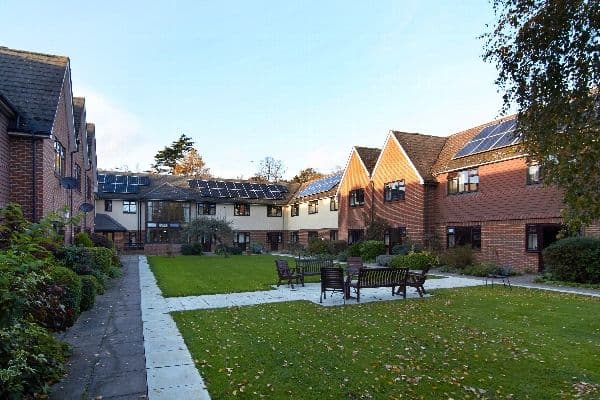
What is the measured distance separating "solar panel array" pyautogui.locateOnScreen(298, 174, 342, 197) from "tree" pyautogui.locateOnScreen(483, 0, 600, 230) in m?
31.9

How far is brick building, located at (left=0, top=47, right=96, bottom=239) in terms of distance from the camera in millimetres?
12867

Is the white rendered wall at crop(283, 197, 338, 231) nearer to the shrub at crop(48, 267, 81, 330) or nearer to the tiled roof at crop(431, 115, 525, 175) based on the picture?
the tiled roof at crop(431, 115, 525, 175)

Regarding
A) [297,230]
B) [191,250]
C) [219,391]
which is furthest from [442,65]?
[297,230]

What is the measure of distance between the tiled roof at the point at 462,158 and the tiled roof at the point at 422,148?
372 mm

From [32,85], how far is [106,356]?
12319 mm

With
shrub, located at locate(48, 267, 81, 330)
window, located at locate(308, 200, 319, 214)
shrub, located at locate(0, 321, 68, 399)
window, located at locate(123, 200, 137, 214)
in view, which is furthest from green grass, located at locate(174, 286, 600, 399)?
window, located at locate(123, 200, 137, 214)

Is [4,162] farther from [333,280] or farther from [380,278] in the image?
[380,278]

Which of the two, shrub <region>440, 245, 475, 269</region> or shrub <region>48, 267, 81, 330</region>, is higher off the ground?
shrub <region>48, 267, 81, 330</region>

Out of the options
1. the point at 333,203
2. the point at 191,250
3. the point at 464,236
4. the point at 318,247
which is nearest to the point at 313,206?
the point at 333,203

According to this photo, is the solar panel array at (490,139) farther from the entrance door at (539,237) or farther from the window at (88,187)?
the window at (88,187)

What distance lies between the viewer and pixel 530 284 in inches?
617

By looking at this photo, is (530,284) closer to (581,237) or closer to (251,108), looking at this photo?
(581,237)

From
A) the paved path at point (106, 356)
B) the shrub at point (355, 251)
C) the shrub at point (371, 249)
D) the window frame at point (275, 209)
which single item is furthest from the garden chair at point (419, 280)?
the window frame at point (275, 209)

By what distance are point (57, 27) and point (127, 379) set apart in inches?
433
